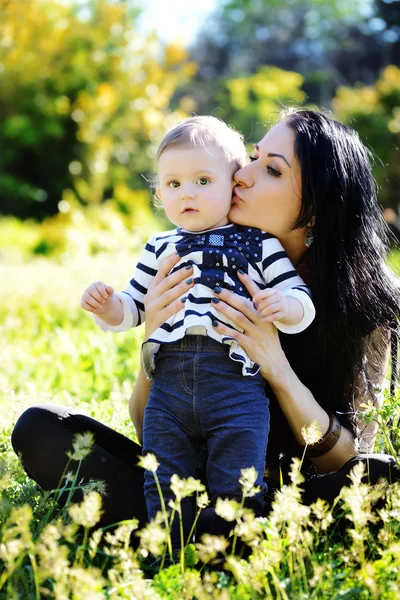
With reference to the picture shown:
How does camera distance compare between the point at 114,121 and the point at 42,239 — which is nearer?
the point at 42,239

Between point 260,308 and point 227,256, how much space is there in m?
0.26

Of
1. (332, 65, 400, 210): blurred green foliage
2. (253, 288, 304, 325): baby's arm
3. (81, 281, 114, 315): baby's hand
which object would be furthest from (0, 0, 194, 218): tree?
(253, 288, 304, 325): baby's arm

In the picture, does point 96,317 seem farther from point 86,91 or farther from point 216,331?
point 86,91

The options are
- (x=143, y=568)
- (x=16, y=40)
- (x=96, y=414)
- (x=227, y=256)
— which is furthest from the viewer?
(x=16, y=40)

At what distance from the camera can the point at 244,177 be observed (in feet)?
8.31

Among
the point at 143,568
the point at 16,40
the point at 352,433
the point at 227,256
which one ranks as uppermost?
the point at 16,40

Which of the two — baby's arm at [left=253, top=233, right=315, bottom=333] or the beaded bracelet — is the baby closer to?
baby's arm at [left=253, top=233, right=315, bottom=333]

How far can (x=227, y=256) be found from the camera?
7.90 feet

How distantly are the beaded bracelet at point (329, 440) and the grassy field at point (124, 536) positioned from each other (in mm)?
211

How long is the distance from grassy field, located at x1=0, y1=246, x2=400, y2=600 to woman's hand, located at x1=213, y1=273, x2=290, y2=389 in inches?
14.8

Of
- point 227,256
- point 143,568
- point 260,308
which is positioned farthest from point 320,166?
point 143,568

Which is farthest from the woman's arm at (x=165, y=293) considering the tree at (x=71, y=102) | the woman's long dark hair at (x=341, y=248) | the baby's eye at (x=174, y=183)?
the tree at (x=71, y=102)

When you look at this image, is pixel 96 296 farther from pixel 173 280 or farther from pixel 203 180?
pixel 203 180

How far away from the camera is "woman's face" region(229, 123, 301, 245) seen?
253cm
